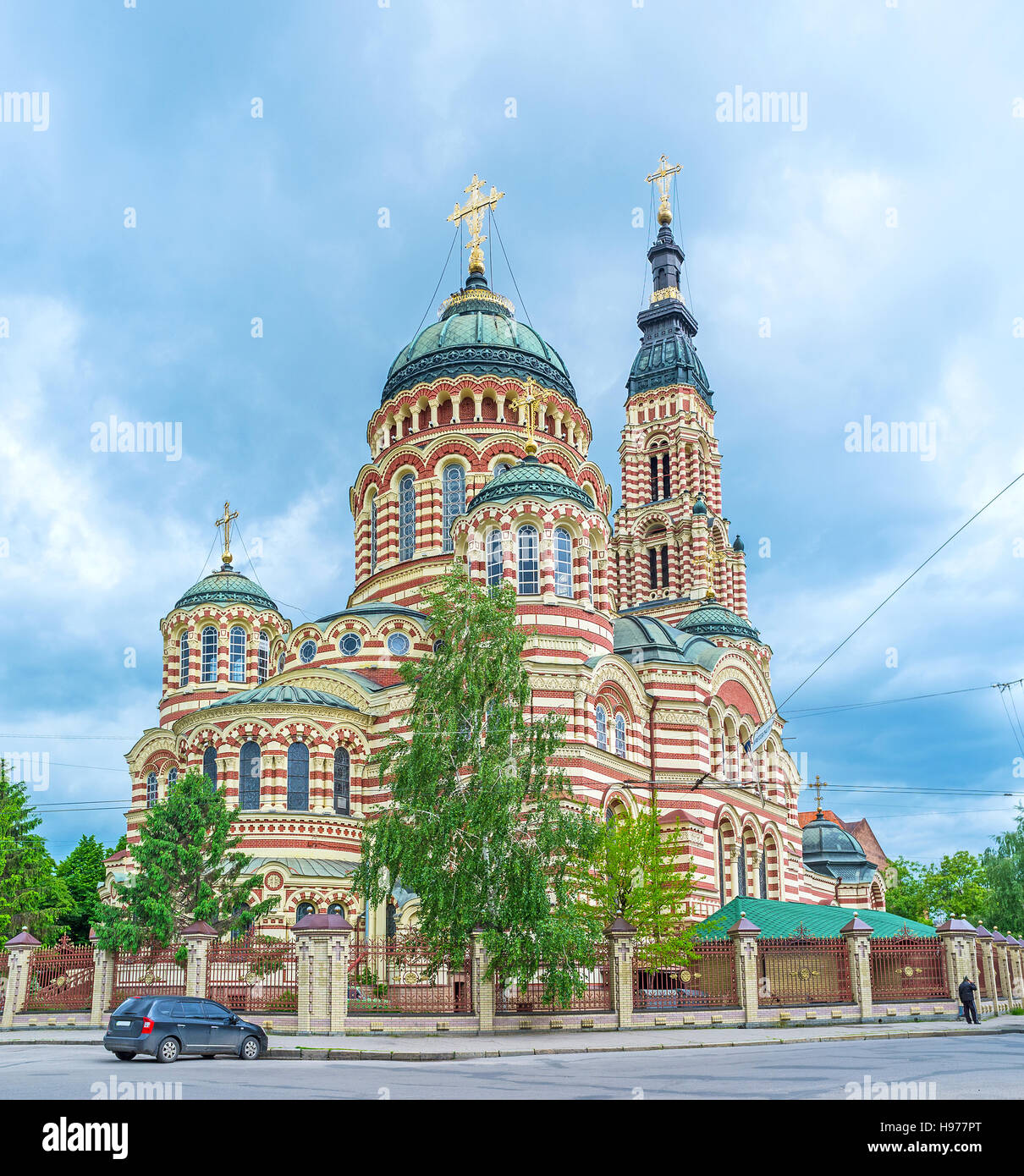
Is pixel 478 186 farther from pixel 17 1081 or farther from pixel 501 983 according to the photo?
pixel 17 1081

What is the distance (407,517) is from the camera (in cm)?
4541

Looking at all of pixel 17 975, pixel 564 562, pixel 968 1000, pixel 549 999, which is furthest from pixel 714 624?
pixel 17 975

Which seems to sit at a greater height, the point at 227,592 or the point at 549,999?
the point at 227,592

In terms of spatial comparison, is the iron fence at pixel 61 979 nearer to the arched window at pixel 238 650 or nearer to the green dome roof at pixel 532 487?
the green dome roof at pixel 532 487

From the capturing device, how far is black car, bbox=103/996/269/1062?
17484 millimetres

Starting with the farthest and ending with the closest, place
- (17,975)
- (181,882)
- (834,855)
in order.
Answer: (834,855)
(181,882)
(17,975)

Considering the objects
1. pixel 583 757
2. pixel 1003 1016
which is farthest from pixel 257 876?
pixel 1003 1016

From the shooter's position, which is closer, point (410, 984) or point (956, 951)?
point (410, 984)

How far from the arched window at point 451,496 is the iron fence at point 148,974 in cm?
2110

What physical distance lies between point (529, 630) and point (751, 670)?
43.5 ft

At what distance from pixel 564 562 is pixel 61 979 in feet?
59.5

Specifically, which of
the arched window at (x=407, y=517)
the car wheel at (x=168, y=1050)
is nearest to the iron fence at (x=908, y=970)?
the car wheel at (x=168, y=1050)

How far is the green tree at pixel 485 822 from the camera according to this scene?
921 inches

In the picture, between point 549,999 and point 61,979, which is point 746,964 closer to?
point 549,999
